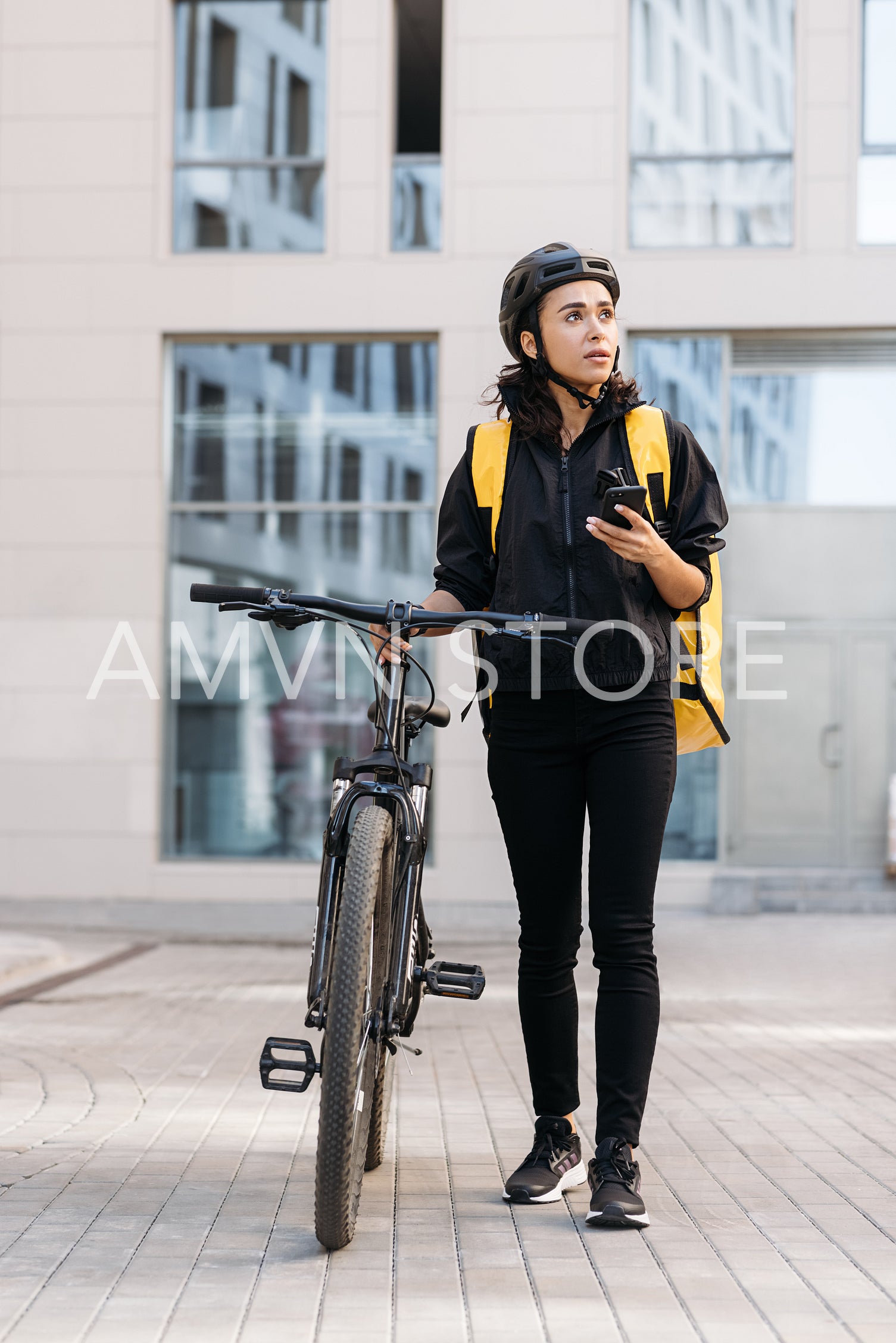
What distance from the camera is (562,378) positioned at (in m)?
3.71

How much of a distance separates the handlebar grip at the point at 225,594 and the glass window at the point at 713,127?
9.73 metres

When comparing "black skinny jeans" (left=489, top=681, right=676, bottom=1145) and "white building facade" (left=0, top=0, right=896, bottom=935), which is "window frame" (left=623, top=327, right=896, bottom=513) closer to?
"white building facade" (left=0, top=0, right=896, bottom=935)

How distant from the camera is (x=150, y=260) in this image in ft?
41.2

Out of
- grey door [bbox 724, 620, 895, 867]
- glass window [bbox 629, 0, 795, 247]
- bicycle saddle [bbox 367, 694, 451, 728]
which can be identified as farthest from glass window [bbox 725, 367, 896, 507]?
bicycle saddle [bbox 367, 694, 451, 728]

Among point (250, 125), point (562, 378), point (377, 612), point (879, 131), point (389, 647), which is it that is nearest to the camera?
point (377, 612)

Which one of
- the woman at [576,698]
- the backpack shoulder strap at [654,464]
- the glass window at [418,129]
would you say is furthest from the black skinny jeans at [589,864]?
the glass window at [418,129]

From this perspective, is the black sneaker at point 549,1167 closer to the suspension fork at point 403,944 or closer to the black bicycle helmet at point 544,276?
the suspension fork at point 403,944

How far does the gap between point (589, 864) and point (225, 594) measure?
1035 mm

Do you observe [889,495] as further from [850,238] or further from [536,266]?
[536,266]

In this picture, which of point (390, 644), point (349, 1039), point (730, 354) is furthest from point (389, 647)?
point (730, 354)

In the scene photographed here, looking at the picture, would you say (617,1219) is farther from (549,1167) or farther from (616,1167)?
(549,1167)

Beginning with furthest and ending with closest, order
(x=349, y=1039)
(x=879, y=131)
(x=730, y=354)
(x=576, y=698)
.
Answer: (x=730, y=354) → (x=879, y=131) → (x=576, y=698) → (x=349, y=1039)

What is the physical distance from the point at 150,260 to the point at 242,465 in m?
1.75

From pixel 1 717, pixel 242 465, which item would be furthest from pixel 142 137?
pixel 1 717
